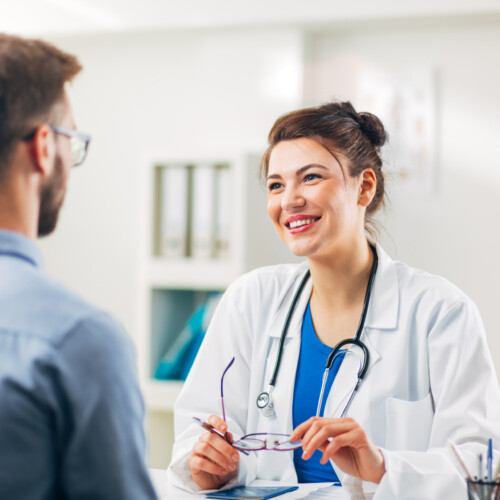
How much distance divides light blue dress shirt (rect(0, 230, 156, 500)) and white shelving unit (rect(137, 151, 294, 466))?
2033 mm

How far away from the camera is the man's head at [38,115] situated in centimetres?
87

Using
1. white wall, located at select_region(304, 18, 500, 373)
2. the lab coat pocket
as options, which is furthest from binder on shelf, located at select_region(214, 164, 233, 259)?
the lab coat pocket

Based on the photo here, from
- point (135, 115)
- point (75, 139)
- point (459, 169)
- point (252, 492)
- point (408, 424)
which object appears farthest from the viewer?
point (135, 115)

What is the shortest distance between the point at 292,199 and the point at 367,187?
22 cm

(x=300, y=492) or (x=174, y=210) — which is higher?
(x=174, y=210)

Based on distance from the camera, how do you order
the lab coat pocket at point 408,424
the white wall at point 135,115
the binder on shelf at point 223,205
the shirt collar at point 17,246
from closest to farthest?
the shirt collar at point 17,246 < the lab coat pocket at point 408,424 < the binder on shelf at point 223,205 < the white wall at point 135,115

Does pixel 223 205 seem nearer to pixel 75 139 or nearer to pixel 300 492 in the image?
pixel 300 492

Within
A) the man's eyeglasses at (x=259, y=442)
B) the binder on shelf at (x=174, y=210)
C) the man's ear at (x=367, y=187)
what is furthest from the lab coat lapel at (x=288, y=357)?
the binder on shelf at (x=174, y=210)

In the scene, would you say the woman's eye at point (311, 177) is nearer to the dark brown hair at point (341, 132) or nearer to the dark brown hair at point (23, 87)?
the dark brown hair at point (341, 132)

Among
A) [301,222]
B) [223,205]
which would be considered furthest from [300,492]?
[223,205]

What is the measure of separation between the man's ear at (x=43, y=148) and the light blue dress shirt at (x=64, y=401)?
0.16m

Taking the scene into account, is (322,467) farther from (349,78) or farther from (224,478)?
(349,78)

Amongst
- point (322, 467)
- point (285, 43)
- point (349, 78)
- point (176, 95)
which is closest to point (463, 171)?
point (349, 78)

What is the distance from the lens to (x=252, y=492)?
1.41 metres
